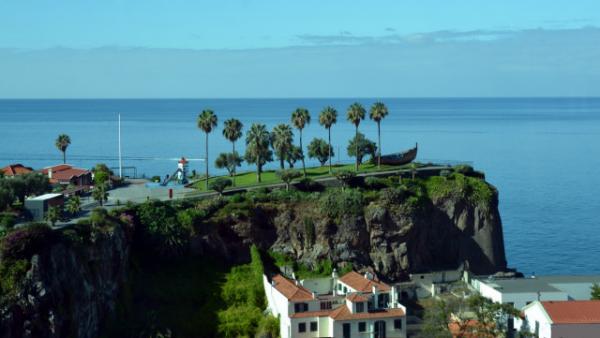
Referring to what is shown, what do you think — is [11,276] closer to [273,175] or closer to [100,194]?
[100,194]

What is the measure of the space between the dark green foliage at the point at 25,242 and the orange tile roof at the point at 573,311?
103 ft

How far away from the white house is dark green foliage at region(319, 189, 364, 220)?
59.3 ft

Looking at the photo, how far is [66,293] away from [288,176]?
25.5m

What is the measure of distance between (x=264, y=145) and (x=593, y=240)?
4090 centimetres

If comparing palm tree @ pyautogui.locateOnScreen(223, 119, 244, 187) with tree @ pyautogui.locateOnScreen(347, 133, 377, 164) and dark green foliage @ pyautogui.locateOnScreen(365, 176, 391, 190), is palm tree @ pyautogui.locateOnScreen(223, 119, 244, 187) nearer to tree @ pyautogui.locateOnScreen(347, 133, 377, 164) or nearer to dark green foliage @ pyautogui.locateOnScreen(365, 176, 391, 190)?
dark green foliage @ pyautogui.locateOnScreen(365, 176, 391, 190)

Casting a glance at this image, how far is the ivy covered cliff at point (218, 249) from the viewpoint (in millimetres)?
49500

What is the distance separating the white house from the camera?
167ft

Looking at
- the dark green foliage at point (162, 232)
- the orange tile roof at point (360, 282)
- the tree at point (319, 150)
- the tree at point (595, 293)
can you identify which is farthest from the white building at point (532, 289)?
the tree at point (319, 150)

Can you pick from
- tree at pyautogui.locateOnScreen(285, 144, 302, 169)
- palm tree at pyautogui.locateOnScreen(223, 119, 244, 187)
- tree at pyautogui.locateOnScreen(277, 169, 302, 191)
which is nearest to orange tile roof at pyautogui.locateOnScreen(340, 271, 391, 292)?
tree at pyautogui.locateOnScreen(277, 169, 302, 191)

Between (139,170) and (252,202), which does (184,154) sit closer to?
(139,170)

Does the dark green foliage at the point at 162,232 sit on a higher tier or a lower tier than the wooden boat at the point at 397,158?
lower

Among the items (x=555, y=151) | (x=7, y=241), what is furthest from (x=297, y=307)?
(x=555, y=151)

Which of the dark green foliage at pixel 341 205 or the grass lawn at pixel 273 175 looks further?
the grass lawn at pixel 273 175

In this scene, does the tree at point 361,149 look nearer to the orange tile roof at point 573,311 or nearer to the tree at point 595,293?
the tree at point 595,293
